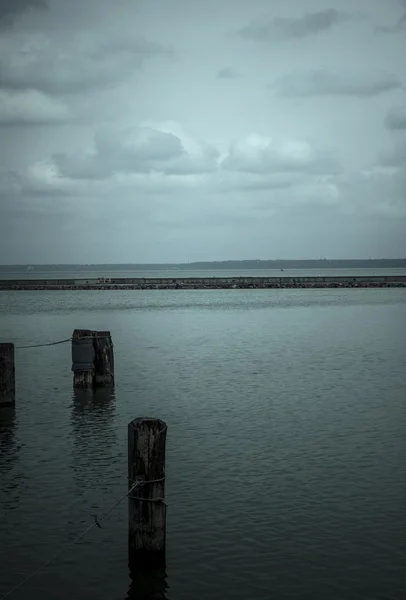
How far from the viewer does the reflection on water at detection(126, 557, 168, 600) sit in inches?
410

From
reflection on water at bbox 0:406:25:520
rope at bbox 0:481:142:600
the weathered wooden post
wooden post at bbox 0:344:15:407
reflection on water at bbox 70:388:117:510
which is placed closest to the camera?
rope at bbox 0:481:142:600

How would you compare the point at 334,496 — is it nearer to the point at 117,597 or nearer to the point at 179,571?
the point at 179,571

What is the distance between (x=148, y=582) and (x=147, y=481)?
1527mm

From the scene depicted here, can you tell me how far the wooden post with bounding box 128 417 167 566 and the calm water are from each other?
0.69 metres

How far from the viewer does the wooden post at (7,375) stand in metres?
20.7

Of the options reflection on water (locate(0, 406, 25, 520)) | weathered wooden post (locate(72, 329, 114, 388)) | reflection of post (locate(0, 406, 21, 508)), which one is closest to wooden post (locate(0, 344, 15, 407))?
reflection on water (locate(0, 406, 25, 520))

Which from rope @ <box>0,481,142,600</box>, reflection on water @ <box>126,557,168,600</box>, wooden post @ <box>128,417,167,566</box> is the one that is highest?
wooden post @ <box>128,417,167,566</box>

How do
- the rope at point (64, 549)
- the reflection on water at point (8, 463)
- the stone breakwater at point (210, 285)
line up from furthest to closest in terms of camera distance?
the stone breakwater at point (210, 285), the reflection on water at point (8, 463), the rope at point (64, 549)

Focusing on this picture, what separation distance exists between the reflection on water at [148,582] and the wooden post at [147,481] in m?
0.31

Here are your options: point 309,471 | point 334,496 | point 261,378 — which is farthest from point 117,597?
point 261,378

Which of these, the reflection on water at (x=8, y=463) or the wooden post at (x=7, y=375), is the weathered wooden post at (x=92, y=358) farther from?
Answer: the reflection on water at (x=8, y=463)

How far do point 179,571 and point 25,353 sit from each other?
94.2 ft

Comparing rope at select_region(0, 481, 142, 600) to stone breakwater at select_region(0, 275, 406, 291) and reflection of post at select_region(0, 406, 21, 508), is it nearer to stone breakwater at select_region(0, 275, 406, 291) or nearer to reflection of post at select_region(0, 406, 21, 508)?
reflection of post at select_region(0, 406, 21, 508)

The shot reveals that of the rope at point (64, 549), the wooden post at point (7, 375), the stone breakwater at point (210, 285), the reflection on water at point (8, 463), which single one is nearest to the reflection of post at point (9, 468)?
the reflection on water at point (8, 463)
